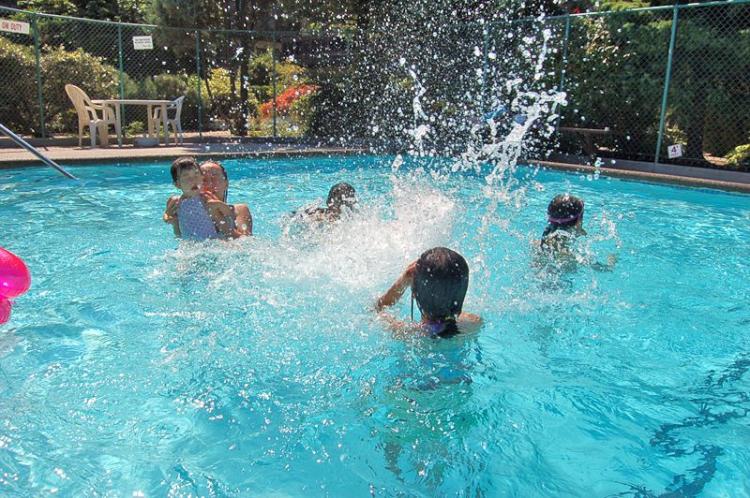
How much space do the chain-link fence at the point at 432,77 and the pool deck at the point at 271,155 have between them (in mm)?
556

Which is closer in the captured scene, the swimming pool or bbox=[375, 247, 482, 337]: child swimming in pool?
the swimming pool

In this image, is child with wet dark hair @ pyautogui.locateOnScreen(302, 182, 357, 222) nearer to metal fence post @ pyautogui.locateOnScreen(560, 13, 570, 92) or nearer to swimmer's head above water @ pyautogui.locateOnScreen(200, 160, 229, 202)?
swimmer's head above water @ pyautogui.locateOnScreen(200, 160, 229, 202)

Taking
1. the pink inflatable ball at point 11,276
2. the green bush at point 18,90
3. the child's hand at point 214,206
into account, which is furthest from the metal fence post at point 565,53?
the pink inflatable ball at point 11,276

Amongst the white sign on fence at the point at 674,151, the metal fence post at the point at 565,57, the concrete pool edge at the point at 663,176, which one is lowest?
the concrete pool edge at the point at 663,176

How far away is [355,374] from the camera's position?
11.4 ft

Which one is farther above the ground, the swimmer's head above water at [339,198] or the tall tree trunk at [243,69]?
the tall tree trunk at [243,69]

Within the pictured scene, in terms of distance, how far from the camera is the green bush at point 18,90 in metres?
13.2

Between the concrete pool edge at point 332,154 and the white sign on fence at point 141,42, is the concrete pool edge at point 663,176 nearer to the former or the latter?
A: the concrete pool edge at point 332,154

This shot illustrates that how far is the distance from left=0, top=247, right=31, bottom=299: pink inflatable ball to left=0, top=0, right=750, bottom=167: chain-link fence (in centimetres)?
977

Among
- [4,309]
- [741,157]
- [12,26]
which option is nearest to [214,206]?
[4,309]

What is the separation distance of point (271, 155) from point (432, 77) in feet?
15.4

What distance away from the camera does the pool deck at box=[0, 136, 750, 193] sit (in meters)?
10.4

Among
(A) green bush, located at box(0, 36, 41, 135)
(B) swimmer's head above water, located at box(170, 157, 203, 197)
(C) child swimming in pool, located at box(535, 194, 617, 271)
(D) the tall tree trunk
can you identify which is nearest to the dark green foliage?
(A) green bush, located at box(0, 36, 41, 135)

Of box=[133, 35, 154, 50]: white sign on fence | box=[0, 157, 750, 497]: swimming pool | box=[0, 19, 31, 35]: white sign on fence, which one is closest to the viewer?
box=[0, 157, 750, 497]: swimming pool
